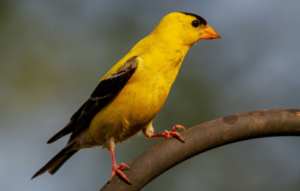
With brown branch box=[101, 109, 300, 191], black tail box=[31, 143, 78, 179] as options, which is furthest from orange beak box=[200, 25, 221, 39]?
black tail box=[31, 143, 78, 179]

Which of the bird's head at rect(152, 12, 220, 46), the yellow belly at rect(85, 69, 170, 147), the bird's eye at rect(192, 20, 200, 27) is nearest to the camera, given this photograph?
the yellow belly at rect(85, 69, 170, 147)

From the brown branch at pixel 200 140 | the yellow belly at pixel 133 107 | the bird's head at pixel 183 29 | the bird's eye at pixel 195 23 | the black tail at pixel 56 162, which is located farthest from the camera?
the black tail at pixel 56 162

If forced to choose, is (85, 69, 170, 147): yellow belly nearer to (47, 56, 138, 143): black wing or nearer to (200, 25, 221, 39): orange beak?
(47, 56, 138, 143): black wing

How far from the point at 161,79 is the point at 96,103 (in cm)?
69

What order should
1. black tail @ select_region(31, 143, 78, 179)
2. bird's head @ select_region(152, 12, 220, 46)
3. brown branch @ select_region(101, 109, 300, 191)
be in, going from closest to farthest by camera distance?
brown branch @ select_region(101, 109, 300, 191) < bird's head @ select_region(152, 12, 220, 46) < black tail @ select_region(31, 143, 78, 179)

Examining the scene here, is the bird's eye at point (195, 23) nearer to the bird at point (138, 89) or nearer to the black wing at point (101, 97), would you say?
the bird at point (138, 89)

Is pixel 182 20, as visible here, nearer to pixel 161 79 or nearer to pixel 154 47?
pixel 154 47

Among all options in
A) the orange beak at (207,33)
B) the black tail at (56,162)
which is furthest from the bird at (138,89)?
the black tail at (56,162)

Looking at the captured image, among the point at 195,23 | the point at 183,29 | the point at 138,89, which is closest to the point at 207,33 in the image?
the point at 195,23

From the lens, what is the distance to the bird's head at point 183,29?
10.1ft

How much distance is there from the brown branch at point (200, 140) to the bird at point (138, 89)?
307 mm

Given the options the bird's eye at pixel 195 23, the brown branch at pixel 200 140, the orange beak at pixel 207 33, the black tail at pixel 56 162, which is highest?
the bird's eye at pixel 195 23

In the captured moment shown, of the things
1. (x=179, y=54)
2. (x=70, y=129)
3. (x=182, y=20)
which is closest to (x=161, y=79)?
(x=179, y=54)

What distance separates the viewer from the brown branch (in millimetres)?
2127
